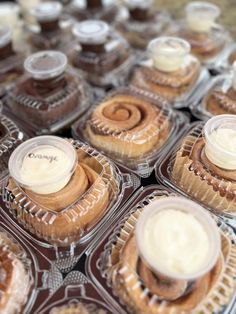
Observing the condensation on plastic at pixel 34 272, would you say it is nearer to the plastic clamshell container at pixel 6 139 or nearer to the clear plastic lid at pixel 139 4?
the plastic clamshell container at pixel 6 139

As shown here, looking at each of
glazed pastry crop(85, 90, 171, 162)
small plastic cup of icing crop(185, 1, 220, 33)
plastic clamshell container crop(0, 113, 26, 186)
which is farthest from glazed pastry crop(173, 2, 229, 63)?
plastic clamshell container crop(0, 113, 26, 186)

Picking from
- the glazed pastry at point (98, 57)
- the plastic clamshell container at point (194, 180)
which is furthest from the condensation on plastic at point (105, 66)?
the plastic clamshell container at point (194, 180)

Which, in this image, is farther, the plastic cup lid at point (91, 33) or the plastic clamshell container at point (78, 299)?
the plastic cup lid at point (91, 33)

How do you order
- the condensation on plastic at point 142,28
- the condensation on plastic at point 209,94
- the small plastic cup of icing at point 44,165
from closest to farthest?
the small plastic cup of icing at point 44,165 < the condensation on plastic at point 209,94 < the condensation on plastic at point 142,28

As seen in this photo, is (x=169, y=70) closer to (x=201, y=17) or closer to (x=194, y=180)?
(x=201, y=17)

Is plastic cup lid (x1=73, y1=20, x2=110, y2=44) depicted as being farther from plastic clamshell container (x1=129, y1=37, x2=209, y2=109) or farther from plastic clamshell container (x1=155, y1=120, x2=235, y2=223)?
plastic clamshell container (x1=155, y1=120, x2=235, y2=223)

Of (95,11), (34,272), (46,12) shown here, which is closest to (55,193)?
(34,272)
